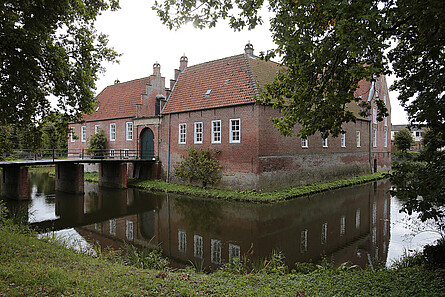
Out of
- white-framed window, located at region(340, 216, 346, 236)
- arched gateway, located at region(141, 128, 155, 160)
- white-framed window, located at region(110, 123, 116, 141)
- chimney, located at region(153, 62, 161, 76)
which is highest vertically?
chimney, located at region(153, 62, 161, 76)

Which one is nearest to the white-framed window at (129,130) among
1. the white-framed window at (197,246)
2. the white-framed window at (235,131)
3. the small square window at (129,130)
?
the small square window at (129,130)

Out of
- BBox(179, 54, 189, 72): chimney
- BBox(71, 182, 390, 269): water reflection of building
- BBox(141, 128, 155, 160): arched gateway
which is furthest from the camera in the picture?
BBox(179, 54, 189, 72): chimney

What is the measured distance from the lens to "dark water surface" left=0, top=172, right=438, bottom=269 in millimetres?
8898

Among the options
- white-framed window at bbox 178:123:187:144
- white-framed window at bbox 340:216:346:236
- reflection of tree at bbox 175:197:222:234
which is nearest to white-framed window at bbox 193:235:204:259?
reflection of tree at bbox 175:197:222:234

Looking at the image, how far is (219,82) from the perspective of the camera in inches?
801

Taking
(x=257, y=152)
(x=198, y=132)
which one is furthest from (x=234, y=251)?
(x=198, y=132)

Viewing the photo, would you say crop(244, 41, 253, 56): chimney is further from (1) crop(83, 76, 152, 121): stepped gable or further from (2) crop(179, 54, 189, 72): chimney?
(1) crop(83, 76, 152, 121): stepped gable

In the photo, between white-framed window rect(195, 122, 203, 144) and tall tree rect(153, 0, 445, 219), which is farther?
white-framed window rect(195, 122, 203, 144)

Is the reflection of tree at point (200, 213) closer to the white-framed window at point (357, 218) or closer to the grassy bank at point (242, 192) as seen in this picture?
the grassy bank at point (242, 192)

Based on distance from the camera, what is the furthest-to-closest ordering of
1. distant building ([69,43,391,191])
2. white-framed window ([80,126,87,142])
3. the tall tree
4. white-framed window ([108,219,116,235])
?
1. white-framed window ([80,126,87,142])
2. distant building ([69,43,391,191])
3. white-framed window ([108,219,116,235])
4. the tall tree

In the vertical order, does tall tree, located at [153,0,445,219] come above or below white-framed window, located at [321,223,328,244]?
above

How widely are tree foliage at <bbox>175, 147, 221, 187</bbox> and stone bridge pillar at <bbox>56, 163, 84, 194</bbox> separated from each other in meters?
6.41

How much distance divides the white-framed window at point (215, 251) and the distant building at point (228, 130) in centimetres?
643

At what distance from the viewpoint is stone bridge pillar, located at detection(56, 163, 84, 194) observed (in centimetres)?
1983
